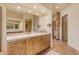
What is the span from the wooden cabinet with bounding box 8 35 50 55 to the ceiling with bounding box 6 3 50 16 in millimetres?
511

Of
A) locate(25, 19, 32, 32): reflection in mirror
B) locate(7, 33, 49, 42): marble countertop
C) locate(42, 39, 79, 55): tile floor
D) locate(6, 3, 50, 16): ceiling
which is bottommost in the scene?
locate(42, 39, 79, 55): tile floor

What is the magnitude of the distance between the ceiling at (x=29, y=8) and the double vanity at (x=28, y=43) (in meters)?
0.45

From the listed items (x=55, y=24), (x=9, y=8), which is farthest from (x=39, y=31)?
(x=9, y=8)

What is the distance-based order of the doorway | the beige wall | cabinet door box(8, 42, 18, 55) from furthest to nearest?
the doorway, the beige wall, cabinet door box(8, 42, 18, 55)

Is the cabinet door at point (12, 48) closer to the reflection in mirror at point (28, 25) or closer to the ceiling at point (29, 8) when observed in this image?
the reflection in mirror at point (28, 25)

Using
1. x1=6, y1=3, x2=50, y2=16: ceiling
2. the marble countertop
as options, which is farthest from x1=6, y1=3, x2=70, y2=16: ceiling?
the marble countertop

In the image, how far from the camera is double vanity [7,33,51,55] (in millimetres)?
2248

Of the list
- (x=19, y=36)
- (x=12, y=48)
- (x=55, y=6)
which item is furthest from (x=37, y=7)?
(x=12, y=48)

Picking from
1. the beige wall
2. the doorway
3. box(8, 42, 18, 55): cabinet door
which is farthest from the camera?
the doorway

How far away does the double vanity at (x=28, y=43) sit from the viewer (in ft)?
7.38

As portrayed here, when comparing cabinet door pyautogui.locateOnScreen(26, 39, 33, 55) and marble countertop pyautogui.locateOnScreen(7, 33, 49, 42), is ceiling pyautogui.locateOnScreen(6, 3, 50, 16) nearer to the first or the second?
marble countertop pyautogui.locateOnScreen(7, 33, 49, 42)

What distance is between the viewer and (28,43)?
8.23 ft

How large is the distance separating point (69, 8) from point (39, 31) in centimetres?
74

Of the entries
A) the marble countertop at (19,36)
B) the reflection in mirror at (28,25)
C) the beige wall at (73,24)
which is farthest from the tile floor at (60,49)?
the reflection in mirror at (28,25)
